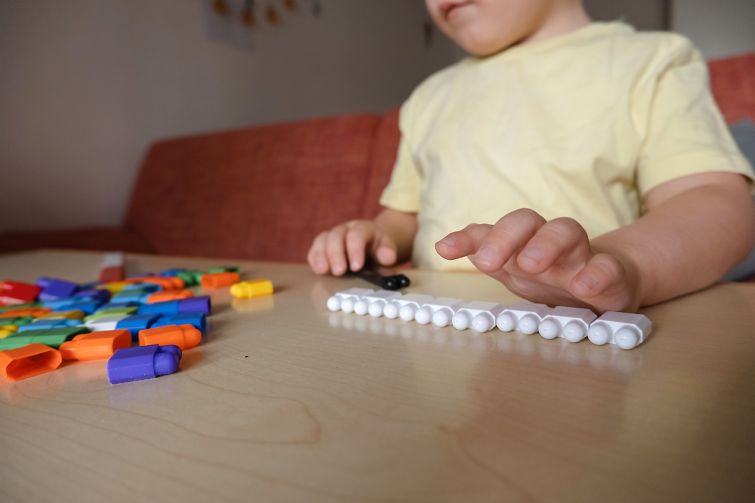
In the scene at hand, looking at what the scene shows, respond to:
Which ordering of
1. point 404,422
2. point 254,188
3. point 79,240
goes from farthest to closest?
point 254,188 < point 79,240 < point 404,422

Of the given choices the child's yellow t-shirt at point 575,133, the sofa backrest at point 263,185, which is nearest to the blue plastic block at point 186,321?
the child's yellow t-shirt at point 575,133

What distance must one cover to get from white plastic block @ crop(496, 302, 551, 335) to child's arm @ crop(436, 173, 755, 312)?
0.07 feet

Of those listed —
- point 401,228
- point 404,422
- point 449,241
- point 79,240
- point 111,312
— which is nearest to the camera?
point 404,422

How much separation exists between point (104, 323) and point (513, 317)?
294 mm

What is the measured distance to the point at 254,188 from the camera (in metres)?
1.61

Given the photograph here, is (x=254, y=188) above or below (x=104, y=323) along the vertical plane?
below

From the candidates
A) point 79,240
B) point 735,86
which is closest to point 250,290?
point 735,86

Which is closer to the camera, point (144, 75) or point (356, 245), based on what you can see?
point (356, 245)

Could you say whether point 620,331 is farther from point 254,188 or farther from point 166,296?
point 254,188

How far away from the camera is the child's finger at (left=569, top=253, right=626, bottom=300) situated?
0.31 metres

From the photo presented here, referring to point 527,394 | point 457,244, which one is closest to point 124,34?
point 457,244

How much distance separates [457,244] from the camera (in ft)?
1.06

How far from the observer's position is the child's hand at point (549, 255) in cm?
30

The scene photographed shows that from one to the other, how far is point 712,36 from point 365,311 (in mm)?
2898
